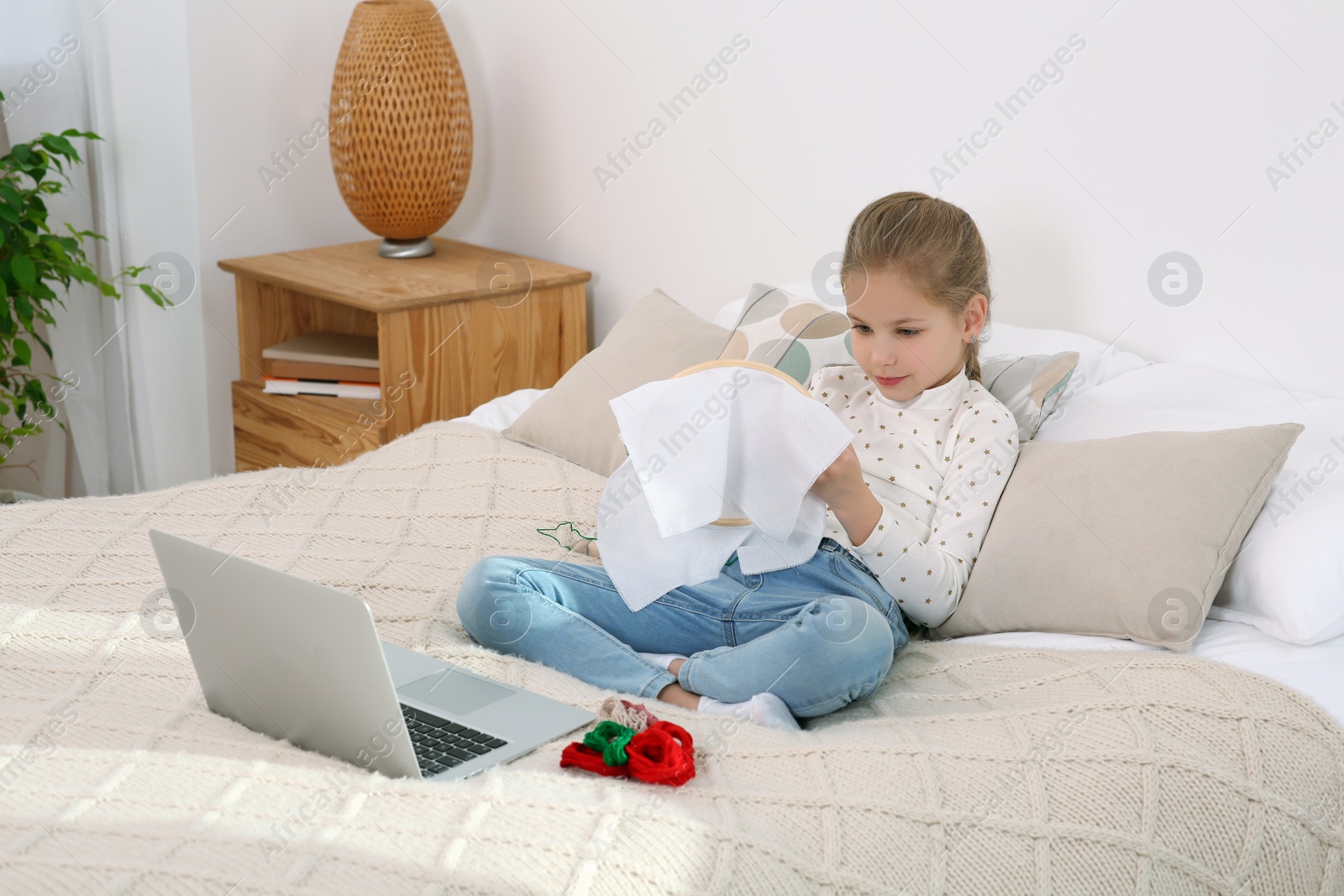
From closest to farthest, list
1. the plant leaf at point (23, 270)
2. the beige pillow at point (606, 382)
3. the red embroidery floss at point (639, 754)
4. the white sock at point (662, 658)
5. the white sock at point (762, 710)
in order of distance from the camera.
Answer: the red embroidery floss at point (639, 754)
the white sock at point (762, 710)
the white sock at point (662, 658)
the beige pillow at point (606, 382)
the plant leaf at point (23, 270)

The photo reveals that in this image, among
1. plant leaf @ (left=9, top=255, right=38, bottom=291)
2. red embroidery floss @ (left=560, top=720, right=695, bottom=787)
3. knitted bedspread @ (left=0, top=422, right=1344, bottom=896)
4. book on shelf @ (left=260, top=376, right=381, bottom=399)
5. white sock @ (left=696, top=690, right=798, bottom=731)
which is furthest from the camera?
book on shelf @ (left=260, top=376, right=381, bottom=399)

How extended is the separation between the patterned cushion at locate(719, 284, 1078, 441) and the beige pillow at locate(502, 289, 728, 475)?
96 mm

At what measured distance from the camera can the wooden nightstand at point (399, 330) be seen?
7.57 feet

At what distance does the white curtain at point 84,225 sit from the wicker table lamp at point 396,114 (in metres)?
0.50

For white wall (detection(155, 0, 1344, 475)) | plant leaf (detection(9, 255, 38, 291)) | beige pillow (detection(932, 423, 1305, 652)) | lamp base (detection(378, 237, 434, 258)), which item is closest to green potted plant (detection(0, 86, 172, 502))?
plant leaf (detection(9, 255, 38, 291))

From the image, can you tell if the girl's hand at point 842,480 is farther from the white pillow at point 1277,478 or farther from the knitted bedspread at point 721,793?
the white pillow at point 1277,478

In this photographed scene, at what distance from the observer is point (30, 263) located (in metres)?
2.22

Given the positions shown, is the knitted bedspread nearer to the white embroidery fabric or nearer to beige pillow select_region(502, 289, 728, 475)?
the white embroidery fabric

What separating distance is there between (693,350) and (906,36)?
593 millimetres

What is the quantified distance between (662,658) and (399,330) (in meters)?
1.18

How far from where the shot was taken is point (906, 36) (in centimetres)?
185

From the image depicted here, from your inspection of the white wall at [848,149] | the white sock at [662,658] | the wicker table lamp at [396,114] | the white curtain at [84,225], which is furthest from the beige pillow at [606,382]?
the white curtain at [84,225]

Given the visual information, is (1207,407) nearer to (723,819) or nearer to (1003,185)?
(1003,185)

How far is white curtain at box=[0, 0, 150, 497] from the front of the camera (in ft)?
8.00
